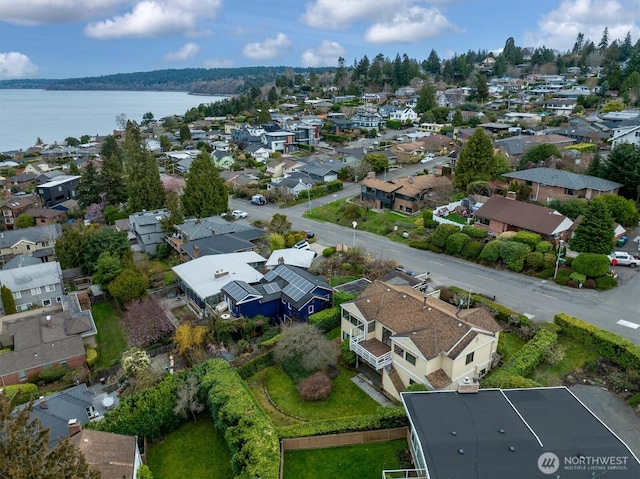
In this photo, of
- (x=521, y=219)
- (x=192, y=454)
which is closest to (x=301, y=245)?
(x=521, y=219)

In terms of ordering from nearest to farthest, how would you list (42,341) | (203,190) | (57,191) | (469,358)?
(469,358), (42,341), (203,190), (57,191)

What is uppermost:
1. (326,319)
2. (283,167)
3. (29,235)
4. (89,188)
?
(283,167)

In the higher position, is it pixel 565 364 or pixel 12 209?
pixel 565 364

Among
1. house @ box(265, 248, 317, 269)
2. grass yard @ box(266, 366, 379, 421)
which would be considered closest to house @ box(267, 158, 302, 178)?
house @ box(265, 248, 317, 269)

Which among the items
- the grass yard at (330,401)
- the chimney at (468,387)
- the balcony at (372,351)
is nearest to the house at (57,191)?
the grass yard at (330,401)

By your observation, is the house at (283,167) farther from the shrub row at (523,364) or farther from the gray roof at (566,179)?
the shrub row at (523,364)

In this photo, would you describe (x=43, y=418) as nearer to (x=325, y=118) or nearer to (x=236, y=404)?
(x=236, y=404)

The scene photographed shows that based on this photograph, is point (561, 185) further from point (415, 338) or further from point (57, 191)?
point (57, 191)

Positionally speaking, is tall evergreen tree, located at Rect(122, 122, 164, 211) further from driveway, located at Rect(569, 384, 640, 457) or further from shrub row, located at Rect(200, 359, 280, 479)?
driveway, located at Rect(569, 384, 640, 457)
